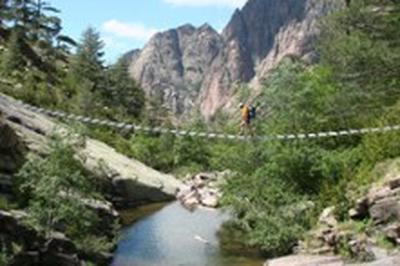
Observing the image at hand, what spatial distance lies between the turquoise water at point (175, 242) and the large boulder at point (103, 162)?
2086 mm

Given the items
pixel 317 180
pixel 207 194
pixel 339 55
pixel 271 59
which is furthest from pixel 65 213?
pixel 271 59

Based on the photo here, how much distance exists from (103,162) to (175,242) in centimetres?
690

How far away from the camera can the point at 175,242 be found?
31219mm

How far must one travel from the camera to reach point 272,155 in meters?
29.8

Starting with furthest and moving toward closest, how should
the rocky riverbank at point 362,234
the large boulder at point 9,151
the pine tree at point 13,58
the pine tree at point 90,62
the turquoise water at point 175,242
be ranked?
the pine tree at point 90,62 < the pine tree at point 13,58 < the turquoise water at point 175,242 < the large boulder at point 9,151 < the rocky riverbank at point 362,234

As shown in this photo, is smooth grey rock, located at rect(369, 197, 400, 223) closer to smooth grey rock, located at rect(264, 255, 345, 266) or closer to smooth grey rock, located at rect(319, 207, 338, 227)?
smooth grey rock, located at rect(264, 255, 345, 266)

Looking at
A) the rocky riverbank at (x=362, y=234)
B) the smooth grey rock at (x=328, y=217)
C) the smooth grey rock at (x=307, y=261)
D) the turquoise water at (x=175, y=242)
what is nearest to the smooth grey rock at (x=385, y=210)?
the rocky riverbank at (x=362, y=234)

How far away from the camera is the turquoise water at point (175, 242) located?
87.6 ft

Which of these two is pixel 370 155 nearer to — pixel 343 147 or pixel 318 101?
pixel 343 147

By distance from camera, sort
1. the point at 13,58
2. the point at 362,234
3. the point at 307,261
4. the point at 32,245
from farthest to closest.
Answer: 1. the point at 13,58
2. the point at 307,261
3. the point at 362,234
4. the point at 32,245

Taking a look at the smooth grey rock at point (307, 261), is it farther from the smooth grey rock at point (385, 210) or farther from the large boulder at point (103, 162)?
the large boulder at point (103, 162)

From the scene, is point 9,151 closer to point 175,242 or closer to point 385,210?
point 175,242

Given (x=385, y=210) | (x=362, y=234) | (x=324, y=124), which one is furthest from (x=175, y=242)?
(x=385, y=210)

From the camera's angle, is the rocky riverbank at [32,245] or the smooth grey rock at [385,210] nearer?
the rocky riverbank at [32,245]
